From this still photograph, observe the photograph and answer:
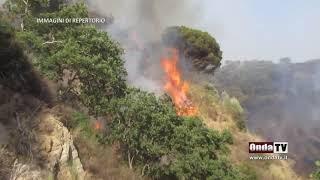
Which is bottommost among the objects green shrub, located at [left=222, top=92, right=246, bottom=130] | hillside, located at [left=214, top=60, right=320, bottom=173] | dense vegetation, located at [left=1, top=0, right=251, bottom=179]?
dense vegetation, located at [left=1, top=0, right=251, bottom=179]

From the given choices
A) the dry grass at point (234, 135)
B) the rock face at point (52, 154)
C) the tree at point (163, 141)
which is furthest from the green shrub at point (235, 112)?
the rock face at point (52, 154)

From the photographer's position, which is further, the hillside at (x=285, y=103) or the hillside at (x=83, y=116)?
the hillside at (x=285, y=103)

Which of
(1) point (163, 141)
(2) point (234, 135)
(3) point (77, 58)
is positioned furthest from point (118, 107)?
(2) point (234, 135)

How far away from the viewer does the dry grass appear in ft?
122

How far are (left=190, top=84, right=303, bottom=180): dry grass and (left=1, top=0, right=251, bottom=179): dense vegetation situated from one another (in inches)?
524

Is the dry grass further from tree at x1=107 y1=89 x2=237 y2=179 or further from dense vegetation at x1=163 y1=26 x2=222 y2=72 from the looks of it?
tree at x1=107 y1=89 x2=237 y2=179

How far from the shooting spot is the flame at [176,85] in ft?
141

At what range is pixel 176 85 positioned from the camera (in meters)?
48.2

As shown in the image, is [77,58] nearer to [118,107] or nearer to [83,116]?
[83,116]

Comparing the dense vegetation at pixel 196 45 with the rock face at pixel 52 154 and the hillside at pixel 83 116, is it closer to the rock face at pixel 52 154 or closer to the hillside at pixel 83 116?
the hillside at pixel 83 116

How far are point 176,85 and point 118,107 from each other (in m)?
25.9

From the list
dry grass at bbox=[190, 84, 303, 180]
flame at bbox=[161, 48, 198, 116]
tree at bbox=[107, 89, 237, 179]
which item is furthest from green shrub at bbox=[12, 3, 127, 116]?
flame at bbox=[161, 48, 198, 116]

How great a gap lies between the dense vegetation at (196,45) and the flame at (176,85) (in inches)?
68.1

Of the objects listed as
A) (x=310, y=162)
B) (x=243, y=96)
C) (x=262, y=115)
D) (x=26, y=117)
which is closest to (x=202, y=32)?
(x=310, y=162)
